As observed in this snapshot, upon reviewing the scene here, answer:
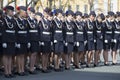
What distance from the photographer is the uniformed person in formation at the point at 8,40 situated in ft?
43.1

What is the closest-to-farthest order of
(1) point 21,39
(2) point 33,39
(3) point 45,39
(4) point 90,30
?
(1) point 21,39, (2) point 33,39, (3) point 45,39, (4) point 90,30

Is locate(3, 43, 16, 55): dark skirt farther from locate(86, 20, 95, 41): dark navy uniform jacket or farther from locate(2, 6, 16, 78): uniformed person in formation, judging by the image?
locate(86, 20, 95, 41): dark navy uniform jacket

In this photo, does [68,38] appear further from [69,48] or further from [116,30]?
[116,30]

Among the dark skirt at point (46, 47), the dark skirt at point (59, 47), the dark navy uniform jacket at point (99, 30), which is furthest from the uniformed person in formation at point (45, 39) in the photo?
the dark navy uniform jacket at point (99, 30)

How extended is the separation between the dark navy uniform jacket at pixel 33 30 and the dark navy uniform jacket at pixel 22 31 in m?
0.22

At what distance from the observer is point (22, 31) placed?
13.7 meters

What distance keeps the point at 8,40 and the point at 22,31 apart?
66 cm

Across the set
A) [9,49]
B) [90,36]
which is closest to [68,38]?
[90,36]

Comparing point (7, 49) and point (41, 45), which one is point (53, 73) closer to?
point (41, 45)

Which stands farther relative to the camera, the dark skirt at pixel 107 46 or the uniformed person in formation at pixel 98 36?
the dark skirt at pixel 107 46

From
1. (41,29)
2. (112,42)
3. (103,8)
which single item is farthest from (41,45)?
(103,8)

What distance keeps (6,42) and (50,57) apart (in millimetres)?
2714

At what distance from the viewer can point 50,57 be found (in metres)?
15.6

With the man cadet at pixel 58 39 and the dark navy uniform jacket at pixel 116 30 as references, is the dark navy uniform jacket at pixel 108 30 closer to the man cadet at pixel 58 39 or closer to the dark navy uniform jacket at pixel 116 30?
the dark navy uniform jacket at pixel 116 30
